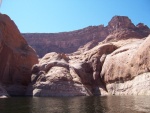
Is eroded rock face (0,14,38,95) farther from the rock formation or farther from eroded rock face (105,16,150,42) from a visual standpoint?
eroded rock face (105,16,150,42)

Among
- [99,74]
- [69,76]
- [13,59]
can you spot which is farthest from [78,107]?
[13,59]

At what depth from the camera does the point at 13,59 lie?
283 ft

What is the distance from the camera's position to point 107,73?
83125 mm

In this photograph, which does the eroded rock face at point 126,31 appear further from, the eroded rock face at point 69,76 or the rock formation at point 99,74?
the rock formation at point 99,74

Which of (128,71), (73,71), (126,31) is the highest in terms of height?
(126,31)

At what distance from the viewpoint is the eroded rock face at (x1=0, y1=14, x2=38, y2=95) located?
270ft

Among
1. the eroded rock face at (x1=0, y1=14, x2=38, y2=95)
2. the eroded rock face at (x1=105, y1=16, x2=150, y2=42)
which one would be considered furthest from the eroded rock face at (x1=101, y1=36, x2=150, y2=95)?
the eroded rock face at (x1=105, y1=16, x2=150, y2=42)

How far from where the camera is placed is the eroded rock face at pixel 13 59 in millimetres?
82312

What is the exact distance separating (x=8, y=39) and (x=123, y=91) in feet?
153

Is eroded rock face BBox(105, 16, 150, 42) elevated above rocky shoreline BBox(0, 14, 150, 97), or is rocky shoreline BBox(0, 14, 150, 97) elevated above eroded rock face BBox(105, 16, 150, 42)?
eroded rock face BBox(105, 16, 150, 42)

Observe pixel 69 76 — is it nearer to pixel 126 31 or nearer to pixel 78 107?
pixel 78 107

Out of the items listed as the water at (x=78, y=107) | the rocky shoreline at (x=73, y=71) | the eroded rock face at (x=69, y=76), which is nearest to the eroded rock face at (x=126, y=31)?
the rocky shoreline at (x=73, y=71)

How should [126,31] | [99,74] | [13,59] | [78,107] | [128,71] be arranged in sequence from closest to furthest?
[78,107] < [128,71] < [13,59] < [99,74] < [126,31]

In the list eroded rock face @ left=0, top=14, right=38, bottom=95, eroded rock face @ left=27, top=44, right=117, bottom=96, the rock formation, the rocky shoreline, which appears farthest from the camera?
eroded rock face @ left=0, top=14, right=38, bottom=95
